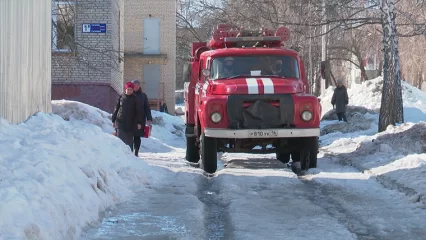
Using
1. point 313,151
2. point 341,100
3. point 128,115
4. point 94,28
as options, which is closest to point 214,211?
point 313,151

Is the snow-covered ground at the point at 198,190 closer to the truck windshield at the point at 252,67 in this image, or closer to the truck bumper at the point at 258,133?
the truck bumper at the point at 258,133

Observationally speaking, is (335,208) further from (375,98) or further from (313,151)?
(375,98)

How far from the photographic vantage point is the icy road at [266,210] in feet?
24.8

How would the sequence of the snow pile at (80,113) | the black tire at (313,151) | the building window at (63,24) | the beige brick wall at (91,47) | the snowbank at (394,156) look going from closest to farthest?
1. the snowbank at (394,156)
2. the black tire at (313,151)
3. the snow pile at (80,113)
4. the building window at (63,24)
5. the beige brick wall at (91,47)

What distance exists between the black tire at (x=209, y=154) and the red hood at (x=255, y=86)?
89cm

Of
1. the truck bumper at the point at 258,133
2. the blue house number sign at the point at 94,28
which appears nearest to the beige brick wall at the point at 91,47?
the blue house number sign at the point at 94,28

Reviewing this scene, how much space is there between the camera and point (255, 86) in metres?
12.9

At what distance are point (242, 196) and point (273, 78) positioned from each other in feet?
13.3

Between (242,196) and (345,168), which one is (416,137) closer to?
(345,168)

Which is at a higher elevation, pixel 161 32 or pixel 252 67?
pixel 161 32

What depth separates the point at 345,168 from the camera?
1358 centimetres

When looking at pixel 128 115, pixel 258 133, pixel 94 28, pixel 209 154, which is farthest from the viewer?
pixel 94 28

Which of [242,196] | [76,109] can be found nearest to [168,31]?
[76,109]

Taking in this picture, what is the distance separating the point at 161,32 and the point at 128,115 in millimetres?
32668
